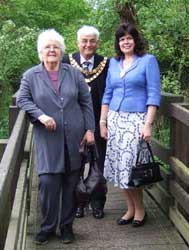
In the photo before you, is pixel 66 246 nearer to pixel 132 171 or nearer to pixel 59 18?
pixel 132 171

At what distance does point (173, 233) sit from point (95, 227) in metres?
0.67

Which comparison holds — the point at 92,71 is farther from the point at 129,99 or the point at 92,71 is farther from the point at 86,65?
the point at 129,99

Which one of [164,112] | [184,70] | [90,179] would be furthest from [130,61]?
[184,70]

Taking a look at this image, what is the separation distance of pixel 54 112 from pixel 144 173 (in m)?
0.92

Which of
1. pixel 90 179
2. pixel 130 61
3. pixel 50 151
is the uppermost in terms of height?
pixel 130 61

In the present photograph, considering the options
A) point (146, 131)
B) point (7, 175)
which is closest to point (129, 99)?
point (146, 131)

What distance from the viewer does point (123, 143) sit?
15.0 ft

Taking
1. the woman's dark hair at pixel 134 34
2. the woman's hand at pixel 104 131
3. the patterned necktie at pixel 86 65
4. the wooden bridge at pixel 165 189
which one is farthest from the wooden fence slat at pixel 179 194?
the patterned necktie at pixel 86 65

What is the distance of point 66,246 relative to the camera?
4.37 metres

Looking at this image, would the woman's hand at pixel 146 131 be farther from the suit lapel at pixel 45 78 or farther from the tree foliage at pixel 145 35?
the tree foliage at pixel 145 35

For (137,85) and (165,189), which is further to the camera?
(165,189)

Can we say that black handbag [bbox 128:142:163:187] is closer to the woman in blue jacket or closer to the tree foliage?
the woman in blue jacket

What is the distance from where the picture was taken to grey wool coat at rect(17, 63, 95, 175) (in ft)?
13.7

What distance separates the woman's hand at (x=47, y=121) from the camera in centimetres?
A: 405
